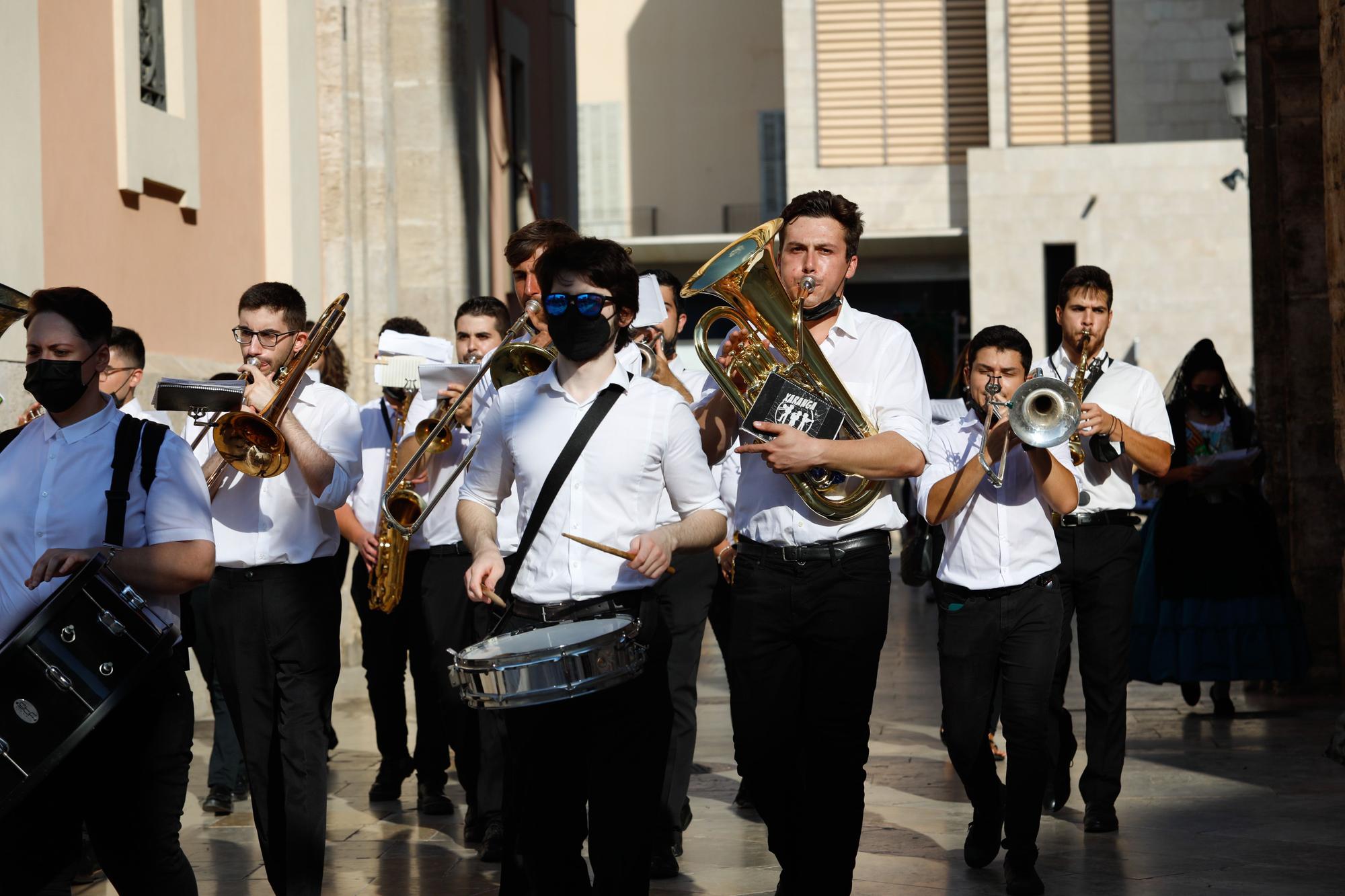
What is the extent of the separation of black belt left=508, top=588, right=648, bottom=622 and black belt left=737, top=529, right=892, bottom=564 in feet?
2.41

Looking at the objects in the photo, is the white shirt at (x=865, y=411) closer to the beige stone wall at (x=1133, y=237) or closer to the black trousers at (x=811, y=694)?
the black trousers at (x=811, y=694)

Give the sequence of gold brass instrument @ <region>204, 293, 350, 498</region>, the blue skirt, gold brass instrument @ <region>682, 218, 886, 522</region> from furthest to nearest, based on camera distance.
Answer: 1. the blue skirt
2. gold brass instrument @ <region>204, 293, 350, 498</region>
3. gold brass instrument @ <region>682, 218, 886, 522</region>

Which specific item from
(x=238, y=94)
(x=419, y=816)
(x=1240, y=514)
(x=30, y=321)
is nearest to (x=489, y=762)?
(x=419, y=816)

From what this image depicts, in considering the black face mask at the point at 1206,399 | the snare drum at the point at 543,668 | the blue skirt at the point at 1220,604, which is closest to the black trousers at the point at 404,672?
the snare drum at the point at 543,668

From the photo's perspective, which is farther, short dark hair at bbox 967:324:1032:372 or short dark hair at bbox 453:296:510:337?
short dark hair at bbox 453:296:510:337

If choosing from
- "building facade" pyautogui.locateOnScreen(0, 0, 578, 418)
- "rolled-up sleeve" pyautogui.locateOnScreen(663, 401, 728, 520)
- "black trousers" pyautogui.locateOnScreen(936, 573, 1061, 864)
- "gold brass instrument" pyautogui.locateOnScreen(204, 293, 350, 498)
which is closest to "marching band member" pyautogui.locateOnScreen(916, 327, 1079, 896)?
"black trousers" pyautogui.locateOnScreen(936, 573, 1061, 864)

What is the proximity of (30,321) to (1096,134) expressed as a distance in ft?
101

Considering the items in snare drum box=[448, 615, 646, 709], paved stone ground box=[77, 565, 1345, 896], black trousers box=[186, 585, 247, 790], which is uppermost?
snare drum box=[448, 615, 646, 709]

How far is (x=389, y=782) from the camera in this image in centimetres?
809

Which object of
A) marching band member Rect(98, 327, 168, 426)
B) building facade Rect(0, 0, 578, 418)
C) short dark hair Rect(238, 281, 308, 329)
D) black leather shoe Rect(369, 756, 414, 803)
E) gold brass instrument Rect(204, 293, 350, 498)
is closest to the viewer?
gold brass instrument Rect(204, 293, 350, 498)

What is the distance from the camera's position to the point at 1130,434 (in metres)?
7.01

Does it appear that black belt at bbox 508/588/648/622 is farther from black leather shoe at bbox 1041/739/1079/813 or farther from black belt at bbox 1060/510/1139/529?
black leather shoe at bbox 1041/739/1079/813

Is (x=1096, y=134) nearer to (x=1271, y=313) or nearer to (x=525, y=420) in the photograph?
(x=1271, y=313)

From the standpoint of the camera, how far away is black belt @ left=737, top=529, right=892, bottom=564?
537cm
